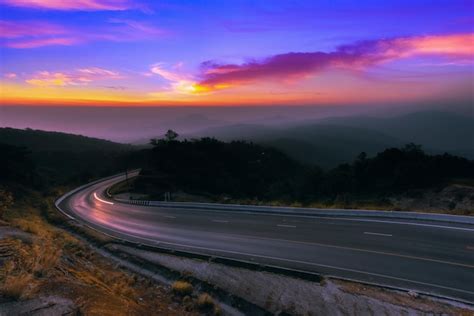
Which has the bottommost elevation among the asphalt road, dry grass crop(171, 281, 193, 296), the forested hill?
dry grass crop(171, 281, 193, 296)

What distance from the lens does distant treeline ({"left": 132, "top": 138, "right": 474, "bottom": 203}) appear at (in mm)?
38750

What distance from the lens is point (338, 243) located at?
16750mm

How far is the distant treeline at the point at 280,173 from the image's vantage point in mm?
38750

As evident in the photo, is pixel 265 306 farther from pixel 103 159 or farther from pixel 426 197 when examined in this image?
pixel 103 159

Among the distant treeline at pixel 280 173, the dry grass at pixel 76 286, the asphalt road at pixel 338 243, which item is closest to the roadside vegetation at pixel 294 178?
the distant treeline at pixel 280 173

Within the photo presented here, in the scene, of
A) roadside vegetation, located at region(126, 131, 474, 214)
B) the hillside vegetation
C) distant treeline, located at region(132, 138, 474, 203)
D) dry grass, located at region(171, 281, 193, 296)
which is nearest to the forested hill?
distant treeline, located at region(132, 138, 474, 203)

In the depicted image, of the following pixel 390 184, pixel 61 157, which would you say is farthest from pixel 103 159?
pixel 390 184

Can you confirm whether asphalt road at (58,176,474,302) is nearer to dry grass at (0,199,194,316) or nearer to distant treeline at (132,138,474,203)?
dry grass at (0,199,194,316)

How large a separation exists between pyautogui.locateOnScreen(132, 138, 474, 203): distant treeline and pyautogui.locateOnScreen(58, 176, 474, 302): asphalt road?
1888cm

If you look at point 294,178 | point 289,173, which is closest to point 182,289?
point 294,178

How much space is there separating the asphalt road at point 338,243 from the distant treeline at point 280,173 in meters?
18.9

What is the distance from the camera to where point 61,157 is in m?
112

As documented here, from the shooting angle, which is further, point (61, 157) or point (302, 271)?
point (61, 157)

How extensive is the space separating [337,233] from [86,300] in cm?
1310
